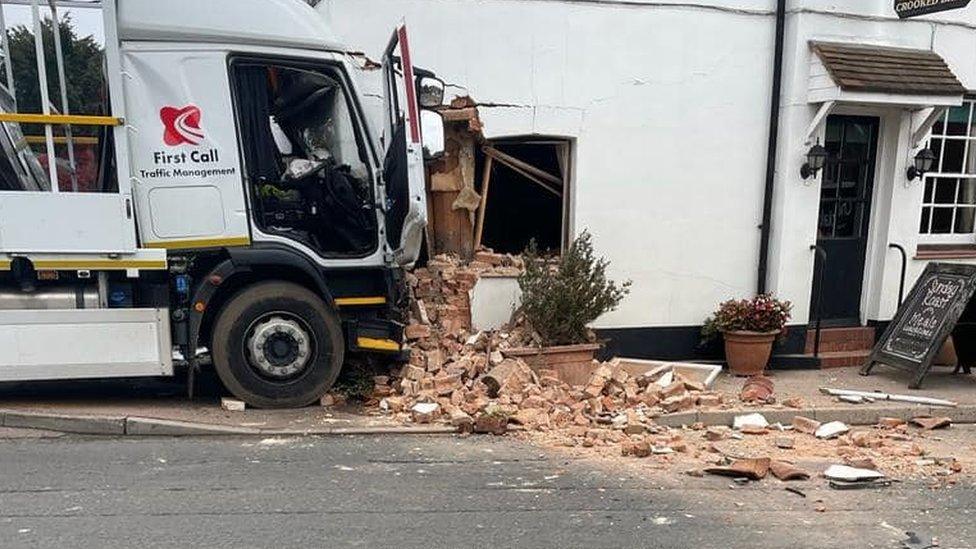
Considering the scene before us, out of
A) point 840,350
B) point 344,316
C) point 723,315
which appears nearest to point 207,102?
point 344,316

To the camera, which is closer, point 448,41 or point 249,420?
point 249,420

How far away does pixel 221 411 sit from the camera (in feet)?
19.6

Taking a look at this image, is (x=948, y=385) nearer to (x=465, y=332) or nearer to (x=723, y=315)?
(x=723, y=315)

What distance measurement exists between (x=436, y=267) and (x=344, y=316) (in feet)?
4.36

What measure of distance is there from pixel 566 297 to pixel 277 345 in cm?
257

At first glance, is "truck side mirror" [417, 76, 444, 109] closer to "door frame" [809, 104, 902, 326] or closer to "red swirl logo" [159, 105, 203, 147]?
"red swirl logo" [159, 105, 203, 147]

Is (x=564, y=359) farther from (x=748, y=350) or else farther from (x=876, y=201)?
(x=876, y=201)

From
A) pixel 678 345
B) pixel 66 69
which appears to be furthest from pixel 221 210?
pixel 678 345

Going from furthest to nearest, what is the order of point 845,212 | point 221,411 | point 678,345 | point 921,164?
→ point 845,212 → point 921,164 → point 678,345 → point 221,411

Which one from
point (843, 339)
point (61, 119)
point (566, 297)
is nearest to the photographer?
point (61, 119)

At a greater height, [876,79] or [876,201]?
[876,79]

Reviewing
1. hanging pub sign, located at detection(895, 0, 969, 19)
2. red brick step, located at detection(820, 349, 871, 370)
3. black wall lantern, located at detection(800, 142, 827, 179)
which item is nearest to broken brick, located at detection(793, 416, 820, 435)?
red brick step, located at detection(820, 349, 871, 370)

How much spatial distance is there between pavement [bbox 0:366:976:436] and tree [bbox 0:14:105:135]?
224 cm

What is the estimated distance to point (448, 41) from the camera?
23.4 ft
